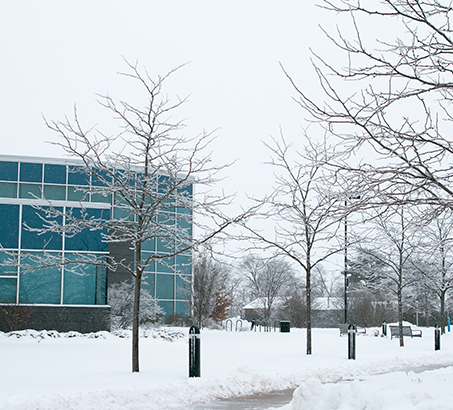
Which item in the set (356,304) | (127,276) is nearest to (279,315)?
(356,304)

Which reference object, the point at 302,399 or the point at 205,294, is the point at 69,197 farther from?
the point at 302,399

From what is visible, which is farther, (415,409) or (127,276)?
(127,276)

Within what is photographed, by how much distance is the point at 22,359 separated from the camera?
11.2 metres

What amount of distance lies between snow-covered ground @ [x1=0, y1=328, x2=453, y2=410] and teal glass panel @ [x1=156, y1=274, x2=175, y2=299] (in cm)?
1856

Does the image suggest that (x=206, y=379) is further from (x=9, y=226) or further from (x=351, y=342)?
(x=9, y=226)

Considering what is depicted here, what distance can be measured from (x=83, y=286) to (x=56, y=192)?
13.3 metres

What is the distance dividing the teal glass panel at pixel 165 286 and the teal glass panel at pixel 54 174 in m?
8.66

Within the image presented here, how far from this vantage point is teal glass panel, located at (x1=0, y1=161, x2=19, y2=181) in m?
30.5

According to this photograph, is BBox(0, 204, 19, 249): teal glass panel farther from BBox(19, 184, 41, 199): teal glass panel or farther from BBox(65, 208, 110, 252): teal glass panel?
BBox(19, 184, 41, 199): teal glass panel

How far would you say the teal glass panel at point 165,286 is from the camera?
111 ft

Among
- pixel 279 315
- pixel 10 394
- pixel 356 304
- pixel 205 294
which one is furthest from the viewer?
pixel 279 315

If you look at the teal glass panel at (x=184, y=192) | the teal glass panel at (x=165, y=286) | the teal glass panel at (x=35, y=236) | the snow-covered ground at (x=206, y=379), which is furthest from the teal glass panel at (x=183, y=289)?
the snow-covered ground at (x=206, y=379)

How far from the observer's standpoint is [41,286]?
19.3 metres

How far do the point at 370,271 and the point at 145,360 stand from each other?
40.7 feet
